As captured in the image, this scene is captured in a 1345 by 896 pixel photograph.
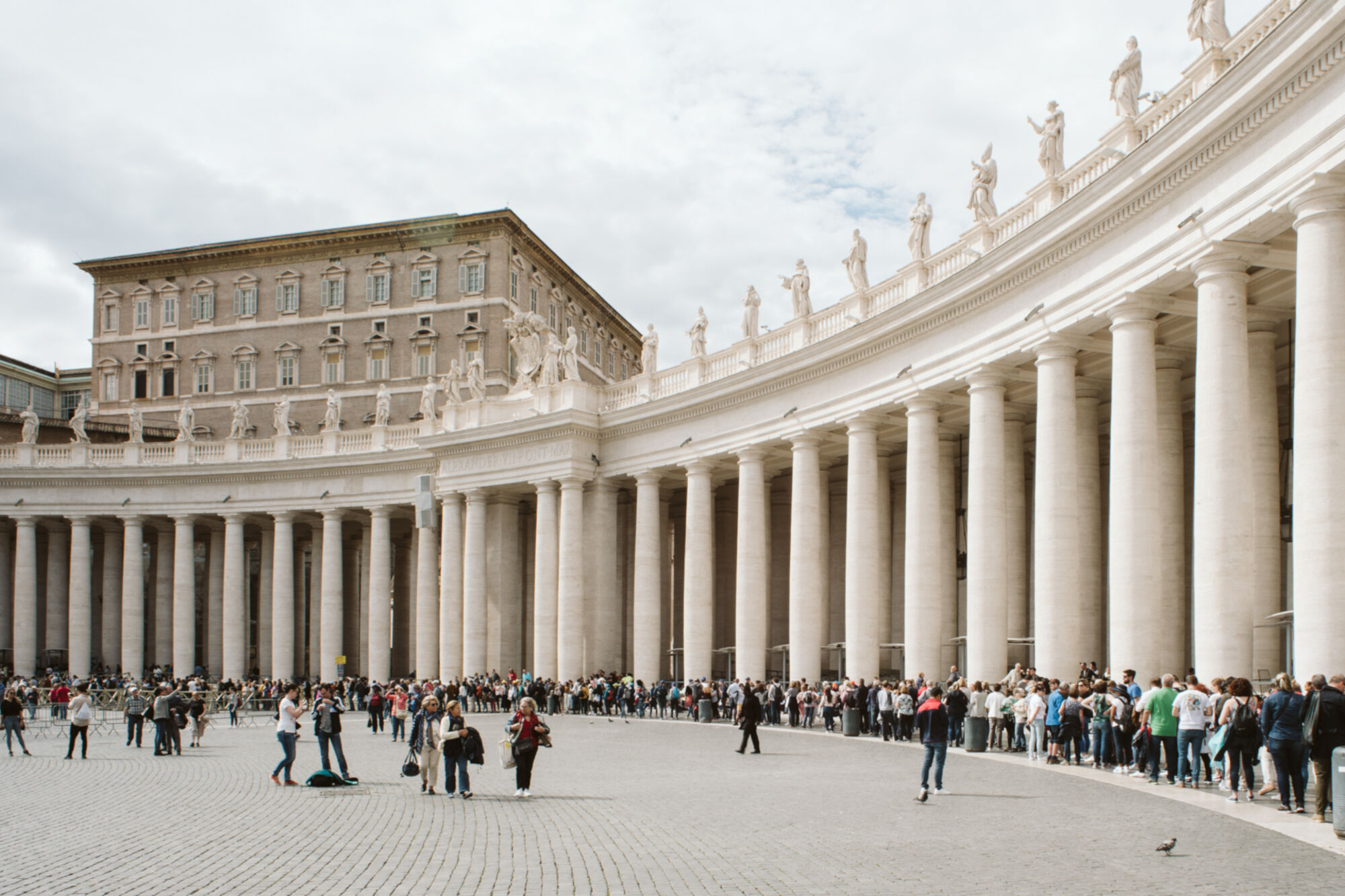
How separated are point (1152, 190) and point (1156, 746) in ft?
39.9

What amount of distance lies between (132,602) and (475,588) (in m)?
23.1

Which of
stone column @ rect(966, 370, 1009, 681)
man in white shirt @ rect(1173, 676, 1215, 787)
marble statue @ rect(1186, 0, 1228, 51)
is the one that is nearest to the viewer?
man in white shirt @ rect(1173, 676, 1215, 787)

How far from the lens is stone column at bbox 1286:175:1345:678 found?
71.4 feet

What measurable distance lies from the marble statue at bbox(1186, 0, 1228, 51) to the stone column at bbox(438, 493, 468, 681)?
41.1 metres

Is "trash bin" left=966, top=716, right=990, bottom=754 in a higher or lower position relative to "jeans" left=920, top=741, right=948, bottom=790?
lower

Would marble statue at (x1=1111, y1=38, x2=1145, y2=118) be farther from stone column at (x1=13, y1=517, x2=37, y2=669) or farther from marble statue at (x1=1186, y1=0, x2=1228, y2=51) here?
stone column at (x1=13, y1=517, x2=37, y2=669)

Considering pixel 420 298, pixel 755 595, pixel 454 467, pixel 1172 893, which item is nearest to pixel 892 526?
pixel 755 595

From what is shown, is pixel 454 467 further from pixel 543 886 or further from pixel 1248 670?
pixel 543 886

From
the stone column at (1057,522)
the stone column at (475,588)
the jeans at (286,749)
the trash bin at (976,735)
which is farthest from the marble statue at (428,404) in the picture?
the jeans at (286,749)

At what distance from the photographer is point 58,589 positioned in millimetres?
73875

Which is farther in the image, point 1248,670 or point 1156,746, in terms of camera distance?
point 1248,670

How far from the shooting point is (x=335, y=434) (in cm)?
6788

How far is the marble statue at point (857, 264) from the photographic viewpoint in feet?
139

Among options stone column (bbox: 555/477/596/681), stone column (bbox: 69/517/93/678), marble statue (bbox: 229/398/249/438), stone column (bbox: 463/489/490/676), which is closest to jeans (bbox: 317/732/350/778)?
stone column (bbox: 555/477/596/681)
